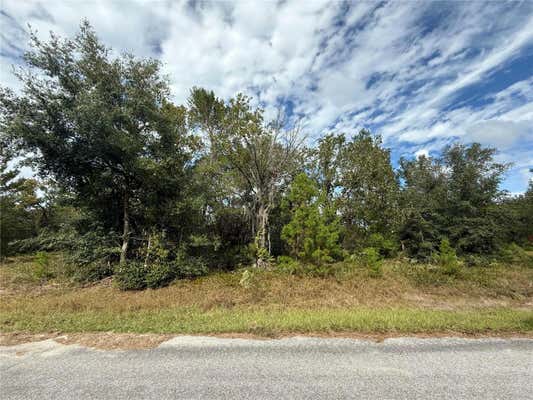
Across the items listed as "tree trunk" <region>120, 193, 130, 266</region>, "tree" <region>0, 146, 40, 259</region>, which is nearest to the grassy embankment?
"tree trunk" <region>120, 193, 130, 266</region>

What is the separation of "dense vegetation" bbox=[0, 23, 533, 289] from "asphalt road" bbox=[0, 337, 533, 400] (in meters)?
5.21

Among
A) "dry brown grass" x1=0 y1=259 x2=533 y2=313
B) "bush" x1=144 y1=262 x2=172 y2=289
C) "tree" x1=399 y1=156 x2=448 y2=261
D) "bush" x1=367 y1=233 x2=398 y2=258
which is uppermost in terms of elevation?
"tree" x1=399 y1=156 x2=448 y2=261

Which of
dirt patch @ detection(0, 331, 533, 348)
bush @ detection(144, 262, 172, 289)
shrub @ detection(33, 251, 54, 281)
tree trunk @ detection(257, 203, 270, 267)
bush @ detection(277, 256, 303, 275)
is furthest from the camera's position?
tree trunk @ detection(257, 203, 270, 267)

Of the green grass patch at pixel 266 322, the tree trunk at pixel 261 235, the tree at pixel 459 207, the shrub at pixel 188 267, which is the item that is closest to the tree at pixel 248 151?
the tree trunk at pixel 261 235

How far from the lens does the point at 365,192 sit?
15.4 metres

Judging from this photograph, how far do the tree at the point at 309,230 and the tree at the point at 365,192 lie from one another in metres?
7.11

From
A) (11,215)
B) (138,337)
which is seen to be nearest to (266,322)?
(138,337)

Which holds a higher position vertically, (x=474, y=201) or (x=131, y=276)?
(x=474, y=201)

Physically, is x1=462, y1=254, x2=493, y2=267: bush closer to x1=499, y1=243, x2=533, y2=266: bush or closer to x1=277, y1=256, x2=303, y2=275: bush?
x1=499, y1=243, x2=533, y2=266: bush

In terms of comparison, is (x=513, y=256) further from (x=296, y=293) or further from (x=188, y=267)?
(x=188, y=267)

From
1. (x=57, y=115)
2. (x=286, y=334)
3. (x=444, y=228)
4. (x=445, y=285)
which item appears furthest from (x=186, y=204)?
(x=444, y=228)

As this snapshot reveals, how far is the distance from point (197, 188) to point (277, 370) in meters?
8.43

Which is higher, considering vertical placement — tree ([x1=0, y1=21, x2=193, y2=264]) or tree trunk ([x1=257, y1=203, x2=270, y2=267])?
tree ([x1=0, y1=21, x2=193, y2=264])

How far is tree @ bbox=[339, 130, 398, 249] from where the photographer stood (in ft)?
49.2
